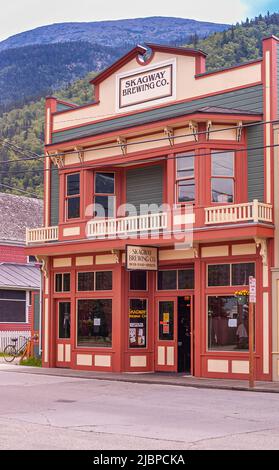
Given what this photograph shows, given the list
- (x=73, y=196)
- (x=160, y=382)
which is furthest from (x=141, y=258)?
(x=73, y=196)

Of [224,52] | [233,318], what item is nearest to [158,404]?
[233,318]

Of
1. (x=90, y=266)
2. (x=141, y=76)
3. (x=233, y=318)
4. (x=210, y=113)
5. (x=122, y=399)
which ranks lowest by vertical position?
(x=122, y=399)

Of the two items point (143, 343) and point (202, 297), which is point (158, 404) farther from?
point (143, 343)

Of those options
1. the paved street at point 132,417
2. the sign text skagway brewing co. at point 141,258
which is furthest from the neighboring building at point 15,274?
the paved street at point 132,417

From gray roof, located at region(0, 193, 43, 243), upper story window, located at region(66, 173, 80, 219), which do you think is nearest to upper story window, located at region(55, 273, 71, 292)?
upper story window, located at region(66, 173, 80, 219)

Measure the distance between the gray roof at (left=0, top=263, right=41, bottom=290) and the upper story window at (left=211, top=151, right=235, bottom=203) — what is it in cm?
2078

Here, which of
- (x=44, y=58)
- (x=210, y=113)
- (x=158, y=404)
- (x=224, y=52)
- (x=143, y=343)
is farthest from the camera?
(x=44, y=58)

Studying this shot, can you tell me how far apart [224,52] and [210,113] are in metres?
70.9

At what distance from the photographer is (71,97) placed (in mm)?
95312

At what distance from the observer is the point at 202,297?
75.3ft

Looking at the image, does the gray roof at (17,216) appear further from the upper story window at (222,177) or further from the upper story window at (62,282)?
the upper story window at (222,177)

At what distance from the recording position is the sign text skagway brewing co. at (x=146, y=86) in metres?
24.7

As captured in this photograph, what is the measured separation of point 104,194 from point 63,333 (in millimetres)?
5128

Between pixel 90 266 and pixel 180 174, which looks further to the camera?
pixel 90 266
